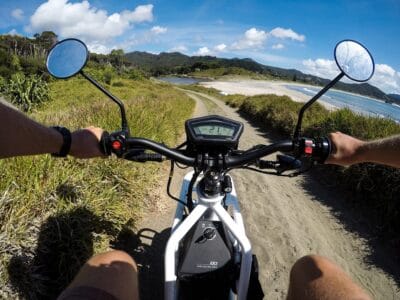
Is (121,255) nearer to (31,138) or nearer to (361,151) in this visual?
(31,138)

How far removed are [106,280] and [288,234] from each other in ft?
10.5

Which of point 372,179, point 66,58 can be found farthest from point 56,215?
point 372,179

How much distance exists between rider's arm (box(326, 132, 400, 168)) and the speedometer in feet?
1.52

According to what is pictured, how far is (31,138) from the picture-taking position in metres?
1.06

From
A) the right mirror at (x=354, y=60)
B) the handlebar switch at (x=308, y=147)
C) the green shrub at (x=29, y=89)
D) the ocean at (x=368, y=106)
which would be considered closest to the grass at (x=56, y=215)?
the handlebar switch at (x=308, y=147)

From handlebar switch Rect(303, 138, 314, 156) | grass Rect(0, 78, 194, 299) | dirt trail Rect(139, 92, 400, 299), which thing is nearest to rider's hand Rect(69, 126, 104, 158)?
handlebar switch Rect(303, 138, 314, 156)

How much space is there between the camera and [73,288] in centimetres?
104

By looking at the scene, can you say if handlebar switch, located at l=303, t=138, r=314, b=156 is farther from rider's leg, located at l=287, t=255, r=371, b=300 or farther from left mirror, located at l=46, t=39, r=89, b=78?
left mirror, located at l=46, t=39, r=89, b=78

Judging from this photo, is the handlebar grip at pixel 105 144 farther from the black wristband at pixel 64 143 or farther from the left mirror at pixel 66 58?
the left mirror at pixel 66 58

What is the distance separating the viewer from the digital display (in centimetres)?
141

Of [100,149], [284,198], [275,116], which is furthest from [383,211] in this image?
[275,116]

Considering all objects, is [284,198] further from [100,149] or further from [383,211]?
[100,149]

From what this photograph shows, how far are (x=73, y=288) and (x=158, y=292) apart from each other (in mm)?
1886

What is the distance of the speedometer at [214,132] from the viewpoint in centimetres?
137
